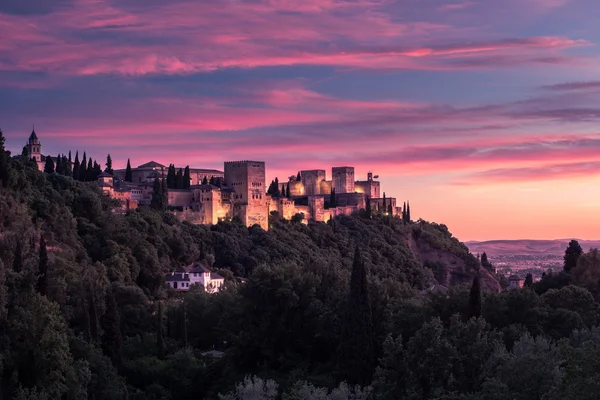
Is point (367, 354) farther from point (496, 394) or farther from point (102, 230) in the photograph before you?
point (102, 230)

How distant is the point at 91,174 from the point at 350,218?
4054 centimetres

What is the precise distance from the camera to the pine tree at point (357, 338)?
41.4 m

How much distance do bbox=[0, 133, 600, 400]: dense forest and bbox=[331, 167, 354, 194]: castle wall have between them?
68.6 metres

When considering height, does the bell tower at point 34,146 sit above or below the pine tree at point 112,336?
above

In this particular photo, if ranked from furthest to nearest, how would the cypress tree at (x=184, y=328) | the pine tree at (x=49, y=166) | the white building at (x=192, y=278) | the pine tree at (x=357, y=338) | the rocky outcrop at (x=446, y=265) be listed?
the rocky outcrop at (x=446, y=265), the pine tree at (x=49, y=166), the white building at (x=192, y=278), the cypress tree at (x=184, y=328), the pine tree at (x=357, y=338)

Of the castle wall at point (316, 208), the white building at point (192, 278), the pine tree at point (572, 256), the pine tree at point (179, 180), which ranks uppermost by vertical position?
the pine tree at point (179, 180)

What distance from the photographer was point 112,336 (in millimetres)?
50906

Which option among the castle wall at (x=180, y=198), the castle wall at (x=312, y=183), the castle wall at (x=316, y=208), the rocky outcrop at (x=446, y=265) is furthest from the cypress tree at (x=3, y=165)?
the castle wall at (x=312, y=183)

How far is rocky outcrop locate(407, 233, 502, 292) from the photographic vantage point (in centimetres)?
12775

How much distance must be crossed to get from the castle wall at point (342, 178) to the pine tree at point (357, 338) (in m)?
103

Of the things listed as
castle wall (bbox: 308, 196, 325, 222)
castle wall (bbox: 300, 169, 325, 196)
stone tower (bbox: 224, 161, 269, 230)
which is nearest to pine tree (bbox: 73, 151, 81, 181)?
stone tower (bbox: 224, 161, 269, 230)

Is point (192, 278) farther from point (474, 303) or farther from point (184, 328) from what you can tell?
point (474, 303)

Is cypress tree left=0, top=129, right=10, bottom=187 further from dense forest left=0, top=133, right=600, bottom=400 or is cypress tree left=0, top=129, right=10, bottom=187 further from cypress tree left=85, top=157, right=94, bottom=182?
cypress tree left=85, top=157, right=94, bottom=182

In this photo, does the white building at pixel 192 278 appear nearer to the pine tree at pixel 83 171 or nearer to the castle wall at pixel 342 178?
the pine tree at pixel 83 171
